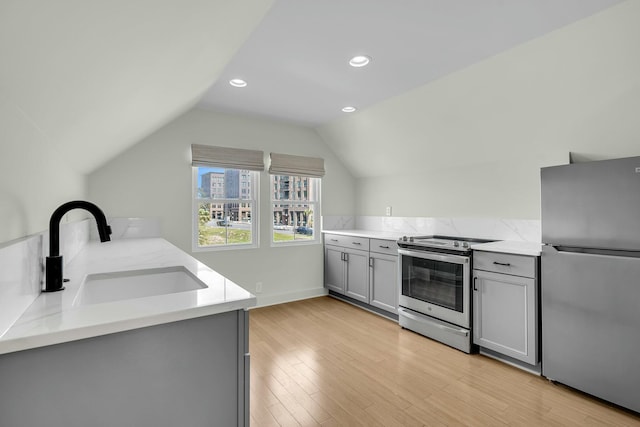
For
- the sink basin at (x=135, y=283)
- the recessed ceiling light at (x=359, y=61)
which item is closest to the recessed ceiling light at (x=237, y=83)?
the recessed ceiling light at (x=359, y=61)

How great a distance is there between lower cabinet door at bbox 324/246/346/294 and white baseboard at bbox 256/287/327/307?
16 centimetres

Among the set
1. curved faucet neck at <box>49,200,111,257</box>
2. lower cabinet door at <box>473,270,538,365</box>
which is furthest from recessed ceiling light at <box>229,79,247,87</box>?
lower cabinet door at <box>473,270,538,365</box>

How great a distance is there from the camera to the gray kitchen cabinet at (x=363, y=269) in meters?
3.67

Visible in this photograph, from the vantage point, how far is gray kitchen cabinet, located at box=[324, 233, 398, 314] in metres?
3.67

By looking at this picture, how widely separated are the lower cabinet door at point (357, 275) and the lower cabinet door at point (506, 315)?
1.41 m

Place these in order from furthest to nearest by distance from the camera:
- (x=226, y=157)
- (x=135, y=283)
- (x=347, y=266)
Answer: (x=347, y=266)
(x=226, y=157)
(x=135, y=283)

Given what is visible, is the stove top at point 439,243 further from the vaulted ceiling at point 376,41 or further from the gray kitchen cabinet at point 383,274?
the vaulted ceiling at point 376,41

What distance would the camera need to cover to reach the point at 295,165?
4.37 m

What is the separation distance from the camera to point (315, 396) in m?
2.19

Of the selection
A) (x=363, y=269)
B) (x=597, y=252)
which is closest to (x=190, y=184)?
(x=363, y=269)

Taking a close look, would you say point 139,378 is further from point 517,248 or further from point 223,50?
point 517,248

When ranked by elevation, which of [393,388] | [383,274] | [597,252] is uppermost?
[597,252]

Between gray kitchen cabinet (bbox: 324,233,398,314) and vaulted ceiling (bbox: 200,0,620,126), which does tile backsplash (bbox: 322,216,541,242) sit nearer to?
gray kitchen cabinet (bbox: 324,233,398,314)

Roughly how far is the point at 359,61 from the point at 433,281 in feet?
6.96
